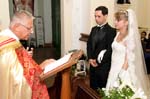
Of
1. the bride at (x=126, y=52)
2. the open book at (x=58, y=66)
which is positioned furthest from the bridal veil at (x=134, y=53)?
the open book at (x=58, y=66)

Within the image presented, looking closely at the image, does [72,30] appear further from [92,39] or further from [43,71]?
[43,71]

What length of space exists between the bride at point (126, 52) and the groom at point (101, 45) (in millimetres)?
158

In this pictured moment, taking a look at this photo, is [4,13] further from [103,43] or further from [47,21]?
[47,21]

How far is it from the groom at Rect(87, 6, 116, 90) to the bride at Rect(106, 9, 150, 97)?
0.52ft

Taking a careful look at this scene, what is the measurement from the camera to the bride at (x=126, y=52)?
4035 millimetres

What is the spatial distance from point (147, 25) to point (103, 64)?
384 cm

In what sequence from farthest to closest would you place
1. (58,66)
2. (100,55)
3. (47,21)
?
(47,21) < (100,55) < (58,66)

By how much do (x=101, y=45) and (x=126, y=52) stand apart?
0.48 metres

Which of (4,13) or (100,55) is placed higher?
(4,13)

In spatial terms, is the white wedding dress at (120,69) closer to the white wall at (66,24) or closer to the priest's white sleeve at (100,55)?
the priest's white sleeve at (100,55)

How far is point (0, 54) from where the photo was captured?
251 centimetres

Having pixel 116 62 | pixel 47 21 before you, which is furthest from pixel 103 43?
pixel 47 21

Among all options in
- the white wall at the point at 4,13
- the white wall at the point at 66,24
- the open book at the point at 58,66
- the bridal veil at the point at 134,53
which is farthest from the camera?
the white wall at the point at 66,24

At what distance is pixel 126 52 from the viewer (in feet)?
13.4
